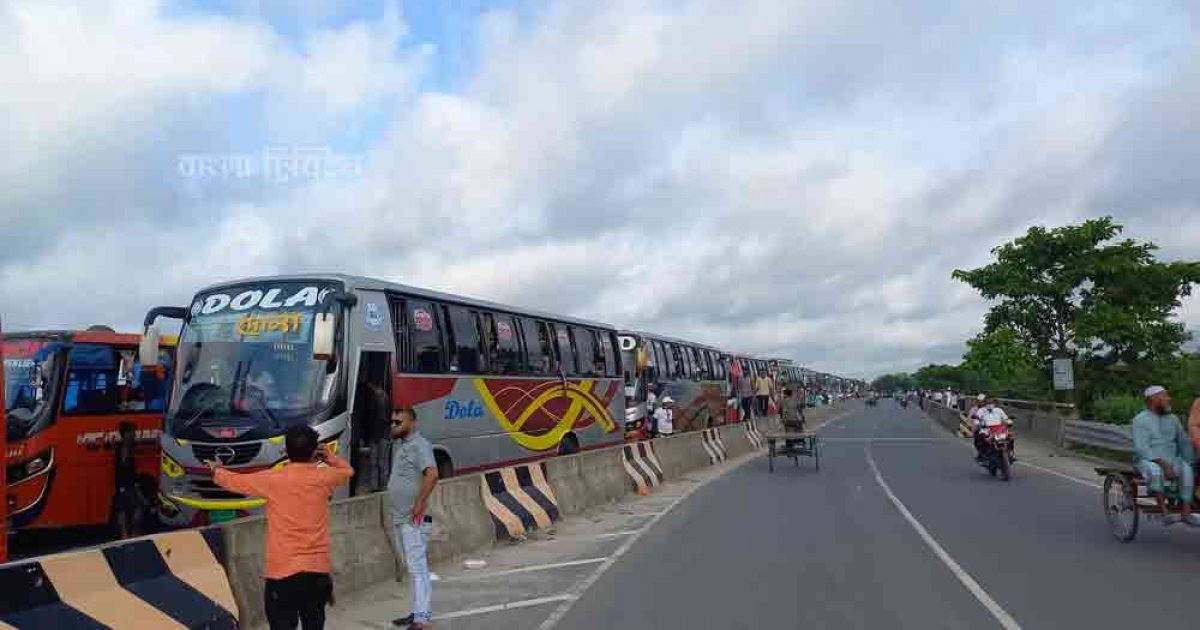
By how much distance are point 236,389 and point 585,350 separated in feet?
35.9

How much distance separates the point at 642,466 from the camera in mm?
18609

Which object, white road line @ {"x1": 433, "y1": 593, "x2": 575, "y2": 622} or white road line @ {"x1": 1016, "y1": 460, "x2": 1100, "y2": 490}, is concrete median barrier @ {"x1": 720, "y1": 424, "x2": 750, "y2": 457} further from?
white road line @ {"x1": 433, "y1": 593, "x2": 575, "y2": 622}

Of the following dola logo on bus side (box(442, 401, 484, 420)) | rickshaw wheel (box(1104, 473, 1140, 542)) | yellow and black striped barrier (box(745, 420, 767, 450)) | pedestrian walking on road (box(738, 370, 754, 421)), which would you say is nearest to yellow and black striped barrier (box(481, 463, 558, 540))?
A: dola logo on bus side (box(442, 401, 484, 420))

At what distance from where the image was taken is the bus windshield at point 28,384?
11.9 meters

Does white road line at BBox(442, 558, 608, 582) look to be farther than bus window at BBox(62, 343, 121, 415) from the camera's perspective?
No

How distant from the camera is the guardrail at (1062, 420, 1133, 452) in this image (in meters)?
20.0

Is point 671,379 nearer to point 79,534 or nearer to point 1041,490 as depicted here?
point 1041,490

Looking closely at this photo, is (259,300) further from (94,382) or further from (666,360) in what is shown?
(666,360)

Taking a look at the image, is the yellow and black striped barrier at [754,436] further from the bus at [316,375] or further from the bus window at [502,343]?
the bus at [316,375]

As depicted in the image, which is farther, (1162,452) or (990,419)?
(990,419)

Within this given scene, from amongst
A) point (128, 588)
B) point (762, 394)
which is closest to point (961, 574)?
point (128, 588)

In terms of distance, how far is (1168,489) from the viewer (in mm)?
9922

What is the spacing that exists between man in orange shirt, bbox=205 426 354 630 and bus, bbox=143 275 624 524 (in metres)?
5.06

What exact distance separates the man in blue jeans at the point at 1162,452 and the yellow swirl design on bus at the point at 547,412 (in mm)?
9701
